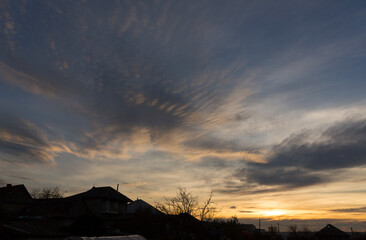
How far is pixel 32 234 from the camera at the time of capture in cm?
2091

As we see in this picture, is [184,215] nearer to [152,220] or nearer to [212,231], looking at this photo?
[152,220]

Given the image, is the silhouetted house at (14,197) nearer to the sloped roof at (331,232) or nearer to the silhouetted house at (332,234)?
the silhouetted house at (332,234)

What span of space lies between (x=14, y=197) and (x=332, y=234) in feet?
258

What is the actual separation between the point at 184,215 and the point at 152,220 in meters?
7.75

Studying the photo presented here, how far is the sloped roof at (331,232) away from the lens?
2537 inches

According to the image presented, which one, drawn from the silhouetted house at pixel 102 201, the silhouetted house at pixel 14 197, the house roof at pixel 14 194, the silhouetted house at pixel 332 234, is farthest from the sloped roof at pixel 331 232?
the house roof at pixel 14 194

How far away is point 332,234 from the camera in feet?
212

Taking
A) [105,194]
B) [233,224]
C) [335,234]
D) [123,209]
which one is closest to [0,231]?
[105,194]

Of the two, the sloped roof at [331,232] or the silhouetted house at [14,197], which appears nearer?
the silhouetted house at [14,197]

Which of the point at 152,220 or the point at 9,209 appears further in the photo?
the point at 9,209

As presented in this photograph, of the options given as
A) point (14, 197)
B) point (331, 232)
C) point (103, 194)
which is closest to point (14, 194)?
point (14, 197)

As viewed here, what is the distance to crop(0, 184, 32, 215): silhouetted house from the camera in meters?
60.3

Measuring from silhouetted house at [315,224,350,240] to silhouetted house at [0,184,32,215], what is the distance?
7371 cm

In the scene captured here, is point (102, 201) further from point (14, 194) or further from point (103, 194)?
point (14, 194)
